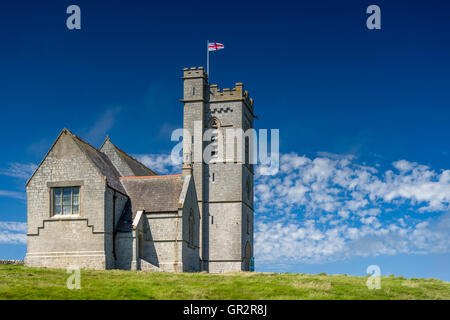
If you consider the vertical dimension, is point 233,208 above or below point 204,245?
above

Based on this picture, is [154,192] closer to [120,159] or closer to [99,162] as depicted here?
[99,162]

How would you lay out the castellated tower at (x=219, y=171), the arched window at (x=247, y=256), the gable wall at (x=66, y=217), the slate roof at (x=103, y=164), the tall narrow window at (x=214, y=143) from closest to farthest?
the gable wall at (x=66, y=217) → the slate roof at (x=103, y=164) → the castellated tower at (x=219, y=171) → the arched window at (x=247, y=256) → the tall narrow window at (x=214, y=143)

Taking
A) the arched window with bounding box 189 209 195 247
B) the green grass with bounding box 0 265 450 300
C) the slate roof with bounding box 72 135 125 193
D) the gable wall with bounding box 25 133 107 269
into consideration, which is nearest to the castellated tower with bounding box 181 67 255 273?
the arched window with bounding box 189 209 195 247

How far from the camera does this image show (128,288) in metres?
27.2

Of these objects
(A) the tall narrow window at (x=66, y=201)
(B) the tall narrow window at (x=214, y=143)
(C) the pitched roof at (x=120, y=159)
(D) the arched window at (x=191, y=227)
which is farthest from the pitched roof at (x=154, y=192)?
(B) the tall narrow window at (x=214, y=143)

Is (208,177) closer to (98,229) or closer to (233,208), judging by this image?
(233,208)

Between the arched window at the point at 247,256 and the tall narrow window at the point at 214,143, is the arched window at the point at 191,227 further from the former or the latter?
the tall narrow window at the point at 214,143

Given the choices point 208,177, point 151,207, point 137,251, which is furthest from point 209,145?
point 137,251

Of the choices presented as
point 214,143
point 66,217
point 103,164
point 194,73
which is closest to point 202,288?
point 66,217

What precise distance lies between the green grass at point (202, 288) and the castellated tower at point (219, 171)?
2106 cm

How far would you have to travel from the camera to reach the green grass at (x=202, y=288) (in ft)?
83.9

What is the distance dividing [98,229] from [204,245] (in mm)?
14782

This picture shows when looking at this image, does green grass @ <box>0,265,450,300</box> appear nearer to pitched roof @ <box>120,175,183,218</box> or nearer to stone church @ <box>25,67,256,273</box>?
stone church @ <box>25,67,256,273</box>

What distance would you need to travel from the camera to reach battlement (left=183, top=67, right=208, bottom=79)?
190ft
